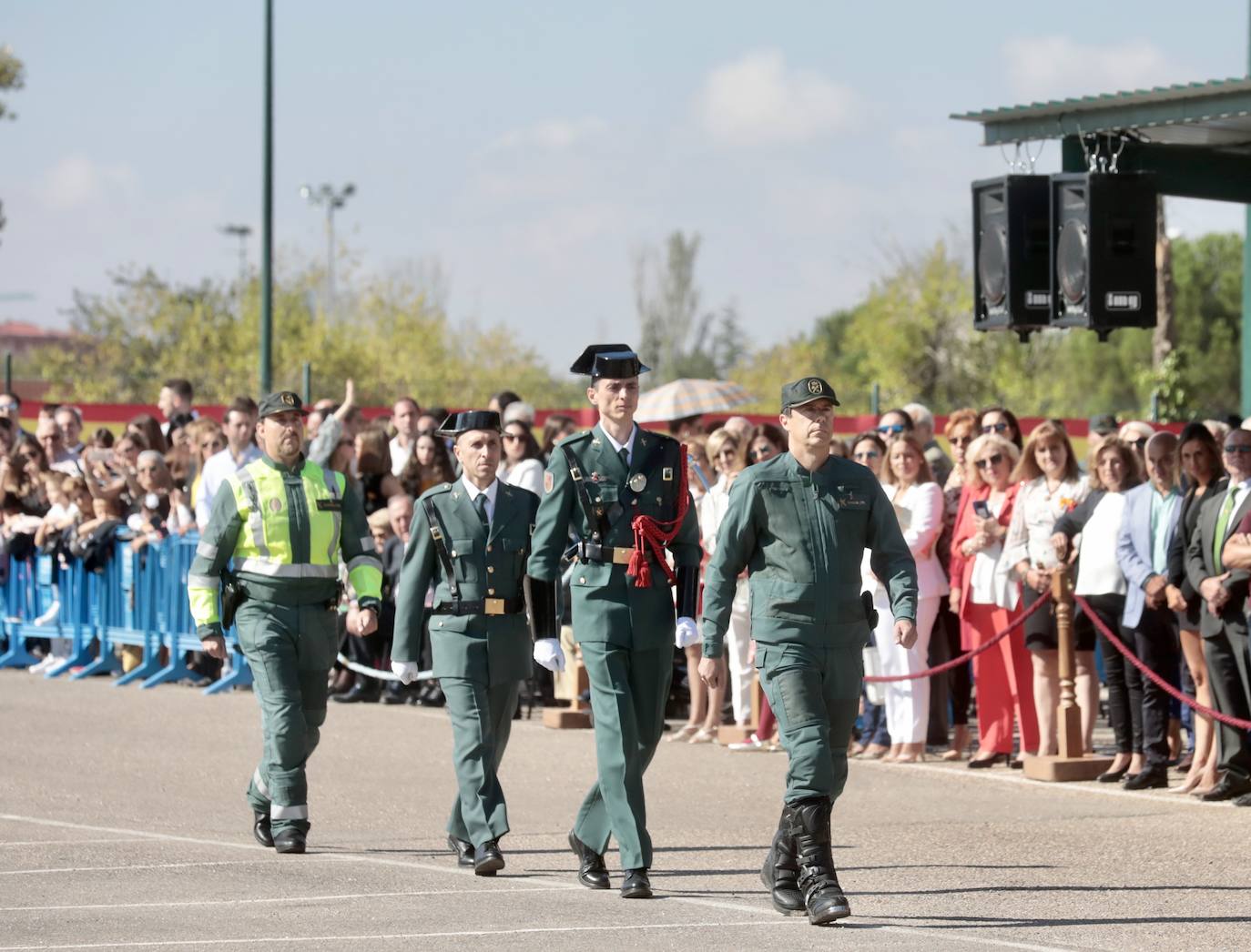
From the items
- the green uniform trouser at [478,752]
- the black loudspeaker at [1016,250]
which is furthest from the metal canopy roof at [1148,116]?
the green uniform trouser at [478,752]


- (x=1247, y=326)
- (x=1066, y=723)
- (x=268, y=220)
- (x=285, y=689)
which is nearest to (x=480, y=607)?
(x=285, y=689)

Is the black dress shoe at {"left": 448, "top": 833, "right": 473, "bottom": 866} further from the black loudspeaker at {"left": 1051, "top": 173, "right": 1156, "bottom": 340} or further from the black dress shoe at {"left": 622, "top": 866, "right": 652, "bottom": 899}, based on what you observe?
the black loudspeaker at {"left": 1051, "top": 173, "right": 1156, "bottom": 340}

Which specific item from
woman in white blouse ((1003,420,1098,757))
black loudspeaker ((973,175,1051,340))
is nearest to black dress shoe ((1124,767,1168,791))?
woman in white blouse ((1003,420,1098,757))

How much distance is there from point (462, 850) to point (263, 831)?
1.03 meters

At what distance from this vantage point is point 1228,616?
448 inches

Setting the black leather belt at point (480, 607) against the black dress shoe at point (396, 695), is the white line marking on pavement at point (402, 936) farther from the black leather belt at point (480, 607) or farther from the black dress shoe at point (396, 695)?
the black dress shoe at point (396, 695)

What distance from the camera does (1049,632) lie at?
41.0ft

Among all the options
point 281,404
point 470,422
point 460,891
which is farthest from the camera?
point 281,404

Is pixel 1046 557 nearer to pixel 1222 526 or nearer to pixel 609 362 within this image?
pixel 1222 526

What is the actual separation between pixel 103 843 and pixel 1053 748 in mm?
5578

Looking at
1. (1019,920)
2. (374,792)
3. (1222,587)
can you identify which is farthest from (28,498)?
(1019,920)

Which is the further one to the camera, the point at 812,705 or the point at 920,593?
the point at 920,593

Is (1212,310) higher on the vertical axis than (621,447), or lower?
higher

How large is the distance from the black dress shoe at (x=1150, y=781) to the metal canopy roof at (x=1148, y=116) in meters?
3.54
